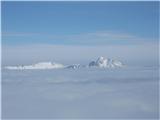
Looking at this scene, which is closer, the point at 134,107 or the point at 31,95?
the point at 134,107

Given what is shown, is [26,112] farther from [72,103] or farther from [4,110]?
[72,103]

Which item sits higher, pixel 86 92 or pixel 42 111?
pixel 86 92

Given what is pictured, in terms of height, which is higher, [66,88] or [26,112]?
[66,88]

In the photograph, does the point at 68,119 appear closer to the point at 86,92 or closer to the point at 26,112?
the point at 26,112

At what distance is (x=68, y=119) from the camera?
5477 millimetres

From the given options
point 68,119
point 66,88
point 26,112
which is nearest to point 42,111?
point 26,112

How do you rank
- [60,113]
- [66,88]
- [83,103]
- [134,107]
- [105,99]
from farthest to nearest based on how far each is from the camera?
[66,88] → [105,99] → [83,103] → [134,107] → [60,113]

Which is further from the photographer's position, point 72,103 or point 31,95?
point 31,95

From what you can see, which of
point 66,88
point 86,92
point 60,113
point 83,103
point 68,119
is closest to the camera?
point 68,119

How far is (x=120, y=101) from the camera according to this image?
23.1 ft

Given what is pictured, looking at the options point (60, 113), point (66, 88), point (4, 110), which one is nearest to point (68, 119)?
point (60, 113)

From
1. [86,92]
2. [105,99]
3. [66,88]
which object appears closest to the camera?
[105,99]

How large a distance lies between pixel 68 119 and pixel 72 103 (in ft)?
4.51

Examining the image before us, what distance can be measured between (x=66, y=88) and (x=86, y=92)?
1.16 metres
